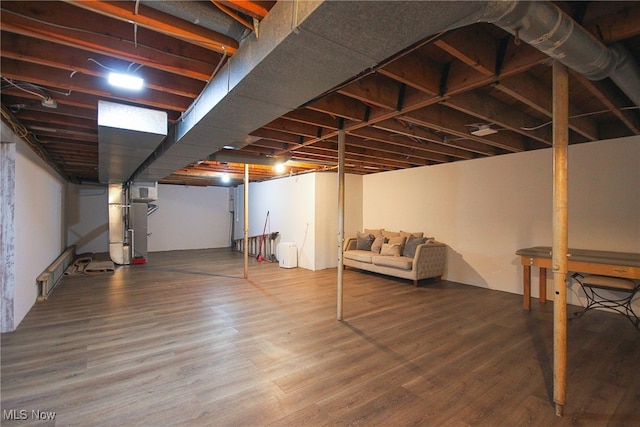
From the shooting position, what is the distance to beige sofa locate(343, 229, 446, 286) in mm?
5203

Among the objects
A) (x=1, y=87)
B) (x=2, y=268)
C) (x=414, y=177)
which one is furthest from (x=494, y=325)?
(x=2, y=268)

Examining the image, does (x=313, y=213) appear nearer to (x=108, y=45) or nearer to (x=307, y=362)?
(x=307, y=362)

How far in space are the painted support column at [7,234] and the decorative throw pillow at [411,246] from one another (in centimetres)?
569

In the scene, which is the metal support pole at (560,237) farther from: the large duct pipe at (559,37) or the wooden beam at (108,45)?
the wooden beam at (108,45)

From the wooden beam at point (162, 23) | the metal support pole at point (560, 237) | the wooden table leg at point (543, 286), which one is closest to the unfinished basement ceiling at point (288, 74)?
the wooden beam at point (162, 23)

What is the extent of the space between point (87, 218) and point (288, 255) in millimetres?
6550

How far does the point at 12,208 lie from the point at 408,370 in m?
4.46

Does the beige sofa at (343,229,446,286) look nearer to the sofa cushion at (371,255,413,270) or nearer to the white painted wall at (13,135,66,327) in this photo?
the sofa cushion at (371,255,413,270)

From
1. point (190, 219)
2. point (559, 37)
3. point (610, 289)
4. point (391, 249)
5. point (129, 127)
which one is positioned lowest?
point (610, 289)

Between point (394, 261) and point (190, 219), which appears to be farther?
point (190, 219)

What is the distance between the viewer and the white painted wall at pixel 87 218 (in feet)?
27.2

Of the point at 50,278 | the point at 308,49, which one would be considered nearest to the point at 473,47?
the point at 308,49

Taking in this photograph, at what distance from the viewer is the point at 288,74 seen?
1.64 metres

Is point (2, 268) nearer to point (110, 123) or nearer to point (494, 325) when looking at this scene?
point (110, 123)
